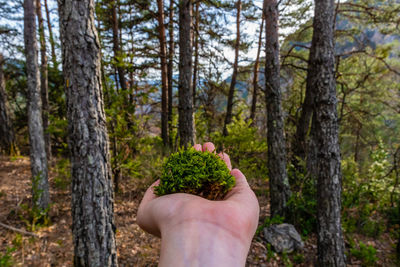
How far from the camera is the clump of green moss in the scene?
5.63 ft

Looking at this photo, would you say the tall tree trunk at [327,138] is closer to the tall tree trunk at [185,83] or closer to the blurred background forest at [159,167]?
the blurred background forest at [159,167]

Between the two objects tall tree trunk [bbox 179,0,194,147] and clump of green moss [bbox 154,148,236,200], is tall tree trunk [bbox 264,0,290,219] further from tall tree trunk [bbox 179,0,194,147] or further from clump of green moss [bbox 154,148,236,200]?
clump of green moss [bbox 154,148,236,200]

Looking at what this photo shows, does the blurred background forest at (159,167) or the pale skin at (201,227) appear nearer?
the pale skin at (201,227)

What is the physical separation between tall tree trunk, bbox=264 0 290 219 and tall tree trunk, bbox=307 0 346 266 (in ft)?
4.06

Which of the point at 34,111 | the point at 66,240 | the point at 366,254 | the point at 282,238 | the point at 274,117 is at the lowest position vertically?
the point at 366,254

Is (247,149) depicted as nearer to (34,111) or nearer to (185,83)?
(185,83)

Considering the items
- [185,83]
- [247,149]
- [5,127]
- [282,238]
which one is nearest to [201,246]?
[185,83]

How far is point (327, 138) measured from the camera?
400 centimetres

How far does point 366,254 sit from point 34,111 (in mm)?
9443

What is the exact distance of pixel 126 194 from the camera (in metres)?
6.78

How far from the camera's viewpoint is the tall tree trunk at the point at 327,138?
3.97 m

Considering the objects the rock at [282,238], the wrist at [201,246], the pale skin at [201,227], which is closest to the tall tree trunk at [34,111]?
the pale skin at [201,227]

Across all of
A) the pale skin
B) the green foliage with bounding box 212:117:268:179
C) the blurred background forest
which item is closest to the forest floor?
the blurred background forest

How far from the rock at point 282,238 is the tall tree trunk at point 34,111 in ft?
20.1
